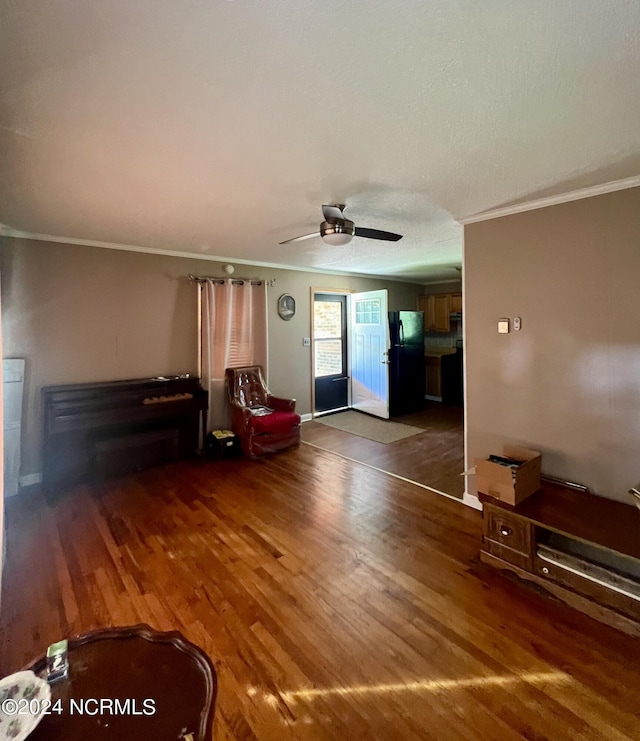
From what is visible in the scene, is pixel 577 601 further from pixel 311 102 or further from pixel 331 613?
pixel 311 102

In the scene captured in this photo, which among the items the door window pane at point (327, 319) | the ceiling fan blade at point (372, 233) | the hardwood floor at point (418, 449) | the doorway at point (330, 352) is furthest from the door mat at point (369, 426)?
the ceiling fan blade at point (372, 233)

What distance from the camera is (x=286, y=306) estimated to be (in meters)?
5.26

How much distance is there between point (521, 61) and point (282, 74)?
825 mm

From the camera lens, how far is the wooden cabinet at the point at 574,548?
178 centimetres

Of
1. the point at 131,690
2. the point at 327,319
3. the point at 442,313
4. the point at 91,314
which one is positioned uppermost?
the point at 442,313

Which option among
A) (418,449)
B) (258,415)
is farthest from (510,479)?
(258,415)

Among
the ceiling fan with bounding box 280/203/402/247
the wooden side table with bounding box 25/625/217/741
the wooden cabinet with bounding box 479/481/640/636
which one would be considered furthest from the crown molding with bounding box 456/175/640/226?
the wooden side table with bounding box 25/625/217/741

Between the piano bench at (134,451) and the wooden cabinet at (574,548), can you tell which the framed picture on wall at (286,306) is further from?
the wooden cabinet at (574,548)

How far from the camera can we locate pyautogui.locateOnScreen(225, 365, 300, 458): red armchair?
414cm

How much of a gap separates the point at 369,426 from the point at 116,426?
3367 mm

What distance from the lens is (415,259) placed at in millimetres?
4809

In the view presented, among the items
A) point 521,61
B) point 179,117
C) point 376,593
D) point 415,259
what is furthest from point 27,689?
point 415,259

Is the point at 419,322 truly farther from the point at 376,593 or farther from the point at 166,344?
the point at 376,593

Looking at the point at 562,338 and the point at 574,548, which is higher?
the point at 562,338
